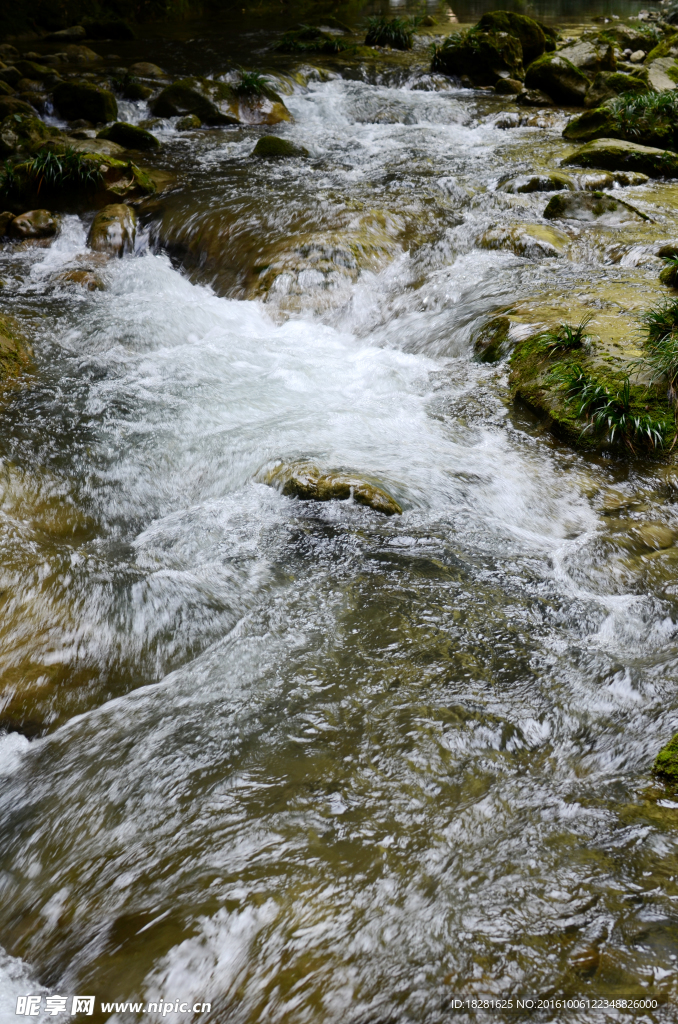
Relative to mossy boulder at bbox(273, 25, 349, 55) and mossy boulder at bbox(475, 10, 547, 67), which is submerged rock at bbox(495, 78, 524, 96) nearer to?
mossy boulder at bbox(475, 10, 547, 67)

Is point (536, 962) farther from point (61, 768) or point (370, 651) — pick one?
point (61, 768)

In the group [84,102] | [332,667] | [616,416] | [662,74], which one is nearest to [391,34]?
[662,74]

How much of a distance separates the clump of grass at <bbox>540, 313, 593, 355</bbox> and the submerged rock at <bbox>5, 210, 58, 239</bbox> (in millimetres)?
6617

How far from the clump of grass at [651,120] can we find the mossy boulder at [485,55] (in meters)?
5.17

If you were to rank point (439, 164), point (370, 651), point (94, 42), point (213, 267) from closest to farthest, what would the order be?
1. point (370, 651)
2. point (213, 267)
3. point (439, 164)
4. point (94, 42)

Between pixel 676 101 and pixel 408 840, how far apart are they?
11650mm

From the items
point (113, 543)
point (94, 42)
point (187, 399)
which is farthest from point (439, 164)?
point (94, 42)

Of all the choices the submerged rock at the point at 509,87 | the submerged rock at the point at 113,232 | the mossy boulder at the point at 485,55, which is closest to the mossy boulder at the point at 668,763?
the submerged rock at the point at 113,232

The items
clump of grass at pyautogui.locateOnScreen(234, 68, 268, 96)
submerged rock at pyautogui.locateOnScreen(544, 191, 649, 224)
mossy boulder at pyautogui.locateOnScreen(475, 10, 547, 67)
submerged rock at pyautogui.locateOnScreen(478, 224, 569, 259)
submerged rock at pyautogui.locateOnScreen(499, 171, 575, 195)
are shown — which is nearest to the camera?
submerged rock at pyautogui.locateOnScreen(478, 224, 569, 259)

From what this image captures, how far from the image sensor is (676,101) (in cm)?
985

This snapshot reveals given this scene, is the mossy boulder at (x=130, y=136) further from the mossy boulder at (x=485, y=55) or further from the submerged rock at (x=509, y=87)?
the mossy boulder at (x=485, y=55)

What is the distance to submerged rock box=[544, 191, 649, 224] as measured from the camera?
7512 millimetres

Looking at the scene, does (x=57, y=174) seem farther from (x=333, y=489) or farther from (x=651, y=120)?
(x=651, y=120)

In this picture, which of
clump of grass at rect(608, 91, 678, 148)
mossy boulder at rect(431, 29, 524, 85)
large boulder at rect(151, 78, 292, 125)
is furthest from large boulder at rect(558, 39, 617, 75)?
large boulder at rect(151, 78, 292, 125)
